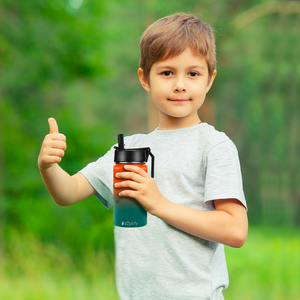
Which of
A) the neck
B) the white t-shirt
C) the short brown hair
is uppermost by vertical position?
the short brown hair

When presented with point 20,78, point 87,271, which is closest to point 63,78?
point 20,78

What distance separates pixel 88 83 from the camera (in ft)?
18.5

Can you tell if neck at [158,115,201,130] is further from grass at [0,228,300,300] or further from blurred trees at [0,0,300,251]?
blurred trees at [0,0,300,251]

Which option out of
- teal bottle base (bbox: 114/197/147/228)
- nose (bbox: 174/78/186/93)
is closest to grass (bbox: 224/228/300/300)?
teal bottle base (bbox: 114/197/147/228)

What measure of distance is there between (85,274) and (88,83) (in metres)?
2.99

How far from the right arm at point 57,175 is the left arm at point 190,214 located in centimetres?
27

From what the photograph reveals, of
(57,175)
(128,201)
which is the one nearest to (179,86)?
(128,201)

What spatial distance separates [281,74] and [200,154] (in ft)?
19.8

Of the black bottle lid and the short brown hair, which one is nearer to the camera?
the black bottle lid

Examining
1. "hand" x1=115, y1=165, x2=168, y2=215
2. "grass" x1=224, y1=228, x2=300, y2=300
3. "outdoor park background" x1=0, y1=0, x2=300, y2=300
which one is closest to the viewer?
"hand" x1=115, y1=165, x2=168, y2=215

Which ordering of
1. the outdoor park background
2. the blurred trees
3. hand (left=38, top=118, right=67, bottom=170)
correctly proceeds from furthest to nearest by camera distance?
1. the blurred trees
2. the outdoor park background
3. hand (left=38, top=118, right=67, bottom=170)

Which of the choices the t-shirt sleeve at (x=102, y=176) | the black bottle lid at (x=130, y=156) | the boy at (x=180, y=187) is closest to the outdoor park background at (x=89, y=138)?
the boy at (x=180, y=187)

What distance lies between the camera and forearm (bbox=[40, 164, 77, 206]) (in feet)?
4.34

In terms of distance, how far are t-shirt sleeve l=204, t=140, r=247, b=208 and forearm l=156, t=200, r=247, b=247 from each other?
0.07 meters
